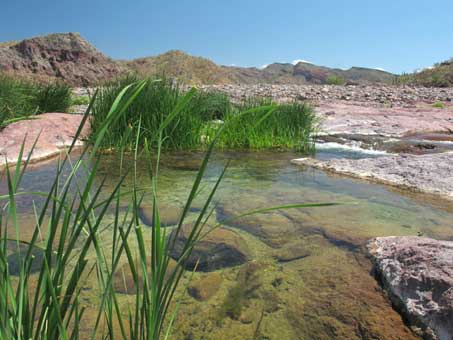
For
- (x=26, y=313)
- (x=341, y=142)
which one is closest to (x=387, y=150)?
(x=341, y=142)

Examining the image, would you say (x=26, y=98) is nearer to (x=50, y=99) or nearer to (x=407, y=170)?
(x=50, y=99)

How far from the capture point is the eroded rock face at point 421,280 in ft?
3.55

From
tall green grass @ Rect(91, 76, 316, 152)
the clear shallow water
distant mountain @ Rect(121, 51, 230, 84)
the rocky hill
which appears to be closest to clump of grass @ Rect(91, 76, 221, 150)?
tall green grass @ Rect(91, 76, 316, 152)

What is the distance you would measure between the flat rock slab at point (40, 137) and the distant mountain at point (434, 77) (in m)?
19.6

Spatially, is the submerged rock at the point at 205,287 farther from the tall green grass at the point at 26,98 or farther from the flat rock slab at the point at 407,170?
the tall green grass at the point at 26,98

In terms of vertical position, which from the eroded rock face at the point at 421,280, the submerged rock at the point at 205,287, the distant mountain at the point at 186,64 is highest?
the distant mountain at the point at 186,64

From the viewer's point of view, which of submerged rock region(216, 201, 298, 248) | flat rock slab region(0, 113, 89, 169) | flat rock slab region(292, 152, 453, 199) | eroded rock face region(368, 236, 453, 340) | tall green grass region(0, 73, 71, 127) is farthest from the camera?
tall green grass region(0, 73, 71, 127)

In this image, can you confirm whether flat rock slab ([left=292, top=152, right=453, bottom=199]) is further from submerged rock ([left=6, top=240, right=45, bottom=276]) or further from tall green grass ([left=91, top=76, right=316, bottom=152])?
submerged rock ([left=6, top=240, right=45, bottom=276])

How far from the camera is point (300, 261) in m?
1.55

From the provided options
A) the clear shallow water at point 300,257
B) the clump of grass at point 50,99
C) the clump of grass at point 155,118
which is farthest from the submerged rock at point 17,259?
the clump of grass at point 50,99

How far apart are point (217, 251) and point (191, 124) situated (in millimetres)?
2980

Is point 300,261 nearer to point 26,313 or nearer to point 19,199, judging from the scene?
point 26,313

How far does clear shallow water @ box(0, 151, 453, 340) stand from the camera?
115cm

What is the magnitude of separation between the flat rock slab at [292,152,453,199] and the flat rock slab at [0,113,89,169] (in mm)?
2524
